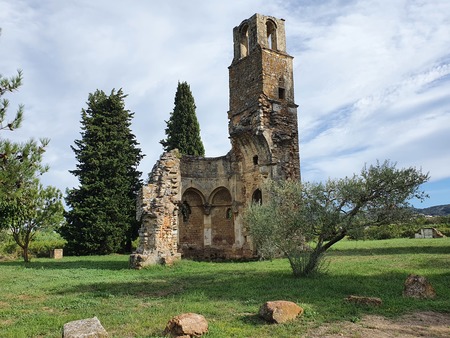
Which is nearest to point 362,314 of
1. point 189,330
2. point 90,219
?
point 189,330

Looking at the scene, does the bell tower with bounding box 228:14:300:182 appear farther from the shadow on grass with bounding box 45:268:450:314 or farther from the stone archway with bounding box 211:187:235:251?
the shadow on grass with bounding box 45:268:450:314

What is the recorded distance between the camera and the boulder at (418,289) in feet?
27.2

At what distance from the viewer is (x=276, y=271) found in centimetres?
1317

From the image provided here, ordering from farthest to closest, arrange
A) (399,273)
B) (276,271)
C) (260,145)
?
(260,145) → (276,271) → (399,273)

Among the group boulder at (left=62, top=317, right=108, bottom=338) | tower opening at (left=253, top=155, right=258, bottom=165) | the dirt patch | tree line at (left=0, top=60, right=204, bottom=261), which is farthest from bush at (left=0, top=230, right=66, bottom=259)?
the dirt patch

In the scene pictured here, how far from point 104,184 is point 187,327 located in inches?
952

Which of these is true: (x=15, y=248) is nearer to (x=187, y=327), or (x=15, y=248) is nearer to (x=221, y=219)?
(x=221, y=219)

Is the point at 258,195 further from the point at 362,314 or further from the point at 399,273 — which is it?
the point at 362,314

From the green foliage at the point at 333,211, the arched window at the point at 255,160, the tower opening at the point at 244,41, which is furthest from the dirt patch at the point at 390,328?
the tower opening at the point at 244,41

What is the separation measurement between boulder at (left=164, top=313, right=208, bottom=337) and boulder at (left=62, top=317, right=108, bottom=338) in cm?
98

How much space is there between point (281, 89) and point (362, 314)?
15876 millimetres

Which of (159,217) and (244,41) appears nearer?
(159,217)

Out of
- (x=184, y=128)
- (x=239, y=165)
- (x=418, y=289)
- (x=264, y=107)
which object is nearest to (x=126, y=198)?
(x=184, y=128)

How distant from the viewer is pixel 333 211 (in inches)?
443
